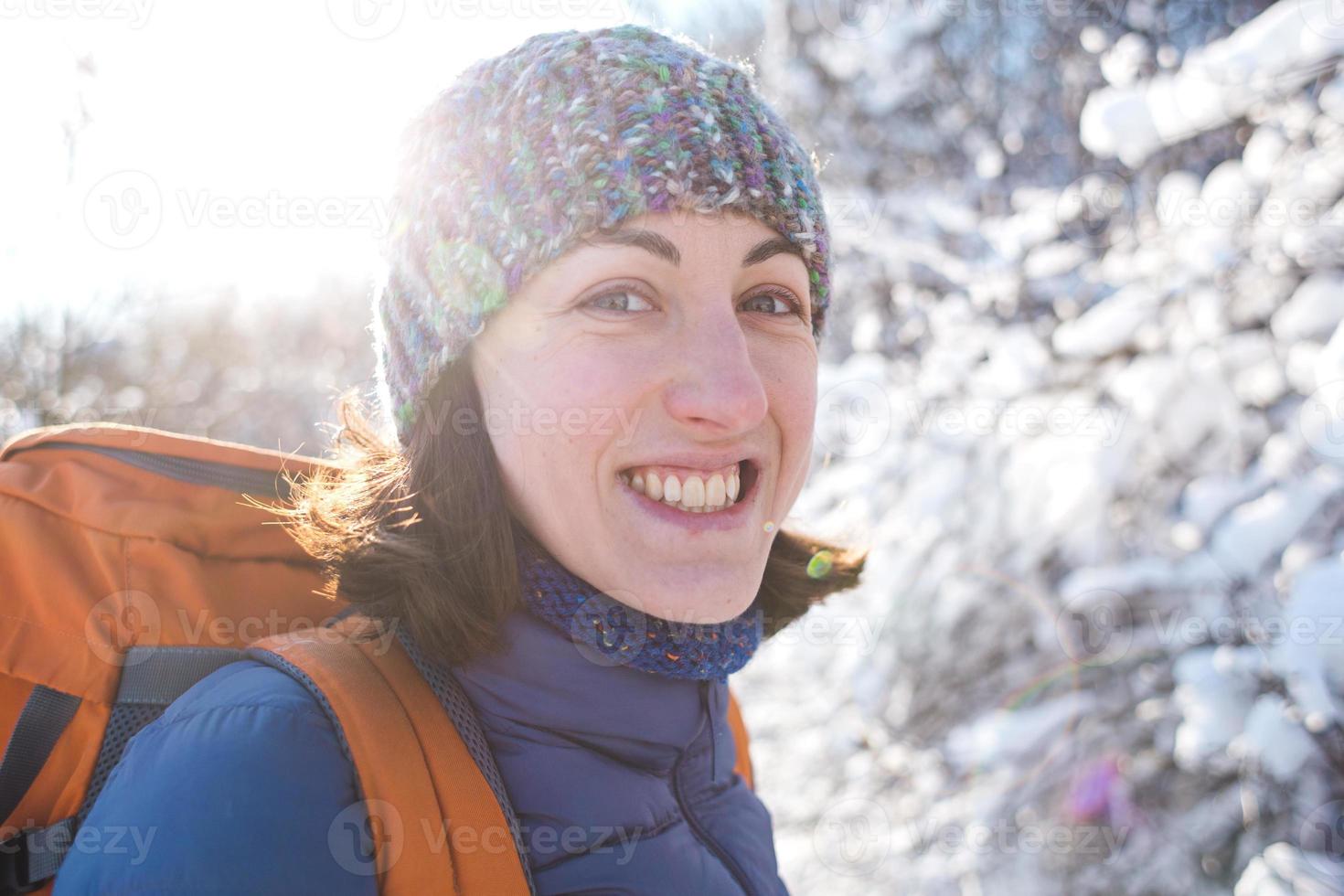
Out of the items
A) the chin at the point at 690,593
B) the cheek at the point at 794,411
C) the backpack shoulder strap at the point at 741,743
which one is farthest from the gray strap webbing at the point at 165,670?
the backpack shoulder strap at the point at 741,743

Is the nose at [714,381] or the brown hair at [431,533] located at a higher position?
the nose at [714,381]

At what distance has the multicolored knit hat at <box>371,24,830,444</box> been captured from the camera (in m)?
1.36

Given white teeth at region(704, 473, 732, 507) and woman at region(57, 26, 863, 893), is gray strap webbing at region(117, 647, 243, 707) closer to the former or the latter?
woman at region(57, 26, 863, 893)

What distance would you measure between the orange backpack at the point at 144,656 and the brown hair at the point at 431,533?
0.07m

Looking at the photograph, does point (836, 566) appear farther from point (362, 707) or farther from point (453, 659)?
point (362, 707)

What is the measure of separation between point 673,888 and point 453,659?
17.8 inches

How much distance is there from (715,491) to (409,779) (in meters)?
0.59

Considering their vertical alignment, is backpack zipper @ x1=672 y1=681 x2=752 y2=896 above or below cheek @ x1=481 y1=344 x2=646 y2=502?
below

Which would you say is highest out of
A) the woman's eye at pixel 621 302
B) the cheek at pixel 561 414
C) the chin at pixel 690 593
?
the woman's eye at pixel 621 302

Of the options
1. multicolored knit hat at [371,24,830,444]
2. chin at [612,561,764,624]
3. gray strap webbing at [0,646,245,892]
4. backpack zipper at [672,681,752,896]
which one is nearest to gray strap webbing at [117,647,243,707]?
gray strap webbing at [0,646,245,892]

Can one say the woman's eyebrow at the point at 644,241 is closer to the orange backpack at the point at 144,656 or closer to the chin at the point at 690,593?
the chin at the point at 690,593

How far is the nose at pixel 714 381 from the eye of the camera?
4.28 feet

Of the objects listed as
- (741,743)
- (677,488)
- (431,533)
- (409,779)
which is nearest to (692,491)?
(677,488)

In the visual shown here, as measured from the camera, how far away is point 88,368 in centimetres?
425
